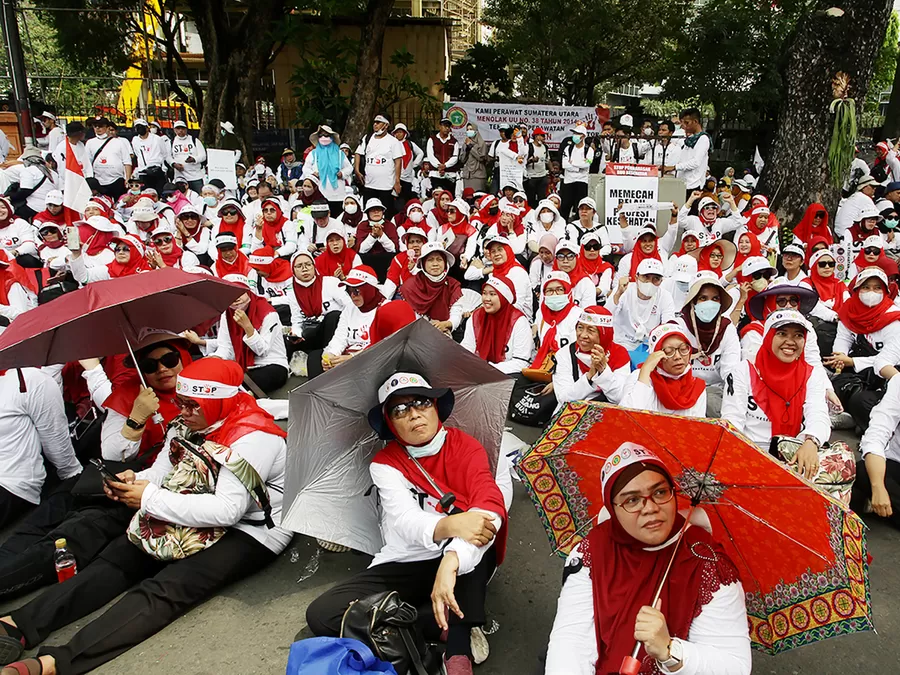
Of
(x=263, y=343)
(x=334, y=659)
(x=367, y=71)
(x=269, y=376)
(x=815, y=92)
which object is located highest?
(x=367, y=71)

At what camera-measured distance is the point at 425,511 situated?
298 centimetres

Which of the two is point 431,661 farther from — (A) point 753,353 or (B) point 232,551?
(A) point 753,353

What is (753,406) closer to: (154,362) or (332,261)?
(154,362)

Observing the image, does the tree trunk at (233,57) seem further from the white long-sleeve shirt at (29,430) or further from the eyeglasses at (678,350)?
the eyeglasses at (678,350)

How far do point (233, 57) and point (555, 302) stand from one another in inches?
539

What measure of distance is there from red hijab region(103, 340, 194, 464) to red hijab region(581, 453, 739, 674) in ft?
8.89

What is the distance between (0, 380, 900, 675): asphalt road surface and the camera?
118 inches

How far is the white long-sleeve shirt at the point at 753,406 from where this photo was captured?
3971 mm

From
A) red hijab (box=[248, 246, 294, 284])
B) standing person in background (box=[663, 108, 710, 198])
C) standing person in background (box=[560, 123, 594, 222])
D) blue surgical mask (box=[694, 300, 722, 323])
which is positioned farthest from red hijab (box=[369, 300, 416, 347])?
standing person in background (box=[663, 108, 710, 198])

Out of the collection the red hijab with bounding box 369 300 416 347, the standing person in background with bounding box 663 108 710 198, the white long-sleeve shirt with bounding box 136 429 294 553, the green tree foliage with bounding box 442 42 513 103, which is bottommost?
the white long-sleeve shirt with bounding box 136 429 294 553

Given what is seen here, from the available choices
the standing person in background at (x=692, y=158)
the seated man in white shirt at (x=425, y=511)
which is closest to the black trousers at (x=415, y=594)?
the seated man in white shirt at (x=425, y=511)

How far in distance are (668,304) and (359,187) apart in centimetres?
811

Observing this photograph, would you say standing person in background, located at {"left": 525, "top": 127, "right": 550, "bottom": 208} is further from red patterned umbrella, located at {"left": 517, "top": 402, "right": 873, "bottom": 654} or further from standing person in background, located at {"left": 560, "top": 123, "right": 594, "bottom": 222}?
red patterned umbrella, located at {"left": 517, "top": 402, "right": 873, "bottom": 654}

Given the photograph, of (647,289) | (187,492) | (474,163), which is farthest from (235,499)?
(474,163)
